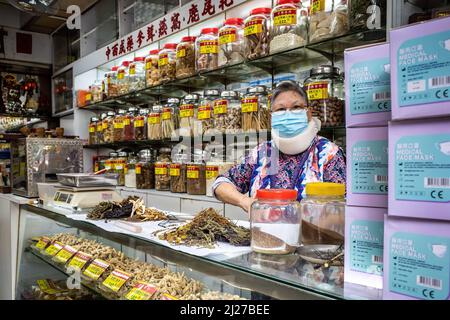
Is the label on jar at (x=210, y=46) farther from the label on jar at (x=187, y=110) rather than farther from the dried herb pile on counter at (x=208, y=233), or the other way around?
the dried herb pile on counter at (x=208, y=233)

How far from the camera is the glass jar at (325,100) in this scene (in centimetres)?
230

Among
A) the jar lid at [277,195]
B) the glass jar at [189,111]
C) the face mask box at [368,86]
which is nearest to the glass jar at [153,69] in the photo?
the glass jar at [189,111]

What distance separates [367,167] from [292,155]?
3.68 feet

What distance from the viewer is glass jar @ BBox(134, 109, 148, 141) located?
381 centimetres

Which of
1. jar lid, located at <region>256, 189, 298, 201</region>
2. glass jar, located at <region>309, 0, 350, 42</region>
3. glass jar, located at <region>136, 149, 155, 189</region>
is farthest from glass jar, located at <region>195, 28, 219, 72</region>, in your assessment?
jar lid, located at <region>256, 189, 298, 201</region>

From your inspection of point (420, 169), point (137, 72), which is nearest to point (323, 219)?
point (420, 169)

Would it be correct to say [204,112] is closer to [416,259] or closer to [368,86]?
[368,86]

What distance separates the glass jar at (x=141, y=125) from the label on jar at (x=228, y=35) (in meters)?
1.28

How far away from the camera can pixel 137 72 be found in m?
4.00


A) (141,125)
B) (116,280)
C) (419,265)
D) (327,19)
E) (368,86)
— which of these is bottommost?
(116,280)

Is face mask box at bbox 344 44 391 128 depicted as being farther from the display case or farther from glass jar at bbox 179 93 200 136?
glass jar at bbox 179 93 200 136

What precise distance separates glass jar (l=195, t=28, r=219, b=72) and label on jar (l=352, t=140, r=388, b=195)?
2315 millimetres

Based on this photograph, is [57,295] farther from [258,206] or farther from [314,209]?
[314,209]

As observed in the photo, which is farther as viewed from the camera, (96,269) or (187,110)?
(187,110)
